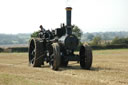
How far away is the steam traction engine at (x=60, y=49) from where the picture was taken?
14922 mm

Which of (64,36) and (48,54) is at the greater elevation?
(64,36)

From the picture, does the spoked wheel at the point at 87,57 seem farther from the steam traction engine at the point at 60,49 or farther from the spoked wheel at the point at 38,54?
the spoked wheel at the point at 38,54

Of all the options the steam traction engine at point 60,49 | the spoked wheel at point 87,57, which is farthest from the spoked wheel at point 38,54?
the spoked wheel at point 87,57

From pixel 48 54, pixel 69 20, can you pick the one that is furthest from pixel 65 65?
pixel 69 20

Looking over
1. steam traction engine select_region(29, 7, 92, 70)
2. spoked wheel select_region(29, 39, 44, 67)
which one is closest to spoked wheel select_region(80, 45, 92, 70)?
steam traction engine select_region(29, 7, 92, 70)

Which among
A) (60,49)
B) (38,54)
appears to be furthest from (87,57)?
(38,54)

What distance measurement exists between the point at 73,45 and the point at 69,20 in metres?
1.46

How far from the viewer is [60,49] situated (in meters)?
16.2

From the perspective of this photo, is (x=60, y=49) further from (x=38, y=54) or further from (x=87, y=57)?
(x=87, y=57)

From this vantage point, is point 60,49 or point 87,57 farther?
point 60,49

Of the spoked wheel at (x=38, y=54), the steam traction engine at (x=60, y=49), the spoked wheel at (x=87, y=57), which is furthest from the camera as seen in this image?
the spoked wheel at (x=38, y=54)

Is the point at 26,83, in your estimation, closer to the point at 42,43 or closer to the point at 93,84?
the point at 93,84

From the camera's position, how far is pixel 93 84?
9.80m

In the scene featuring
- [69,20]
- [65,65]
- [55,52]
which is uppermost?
[69,20]
